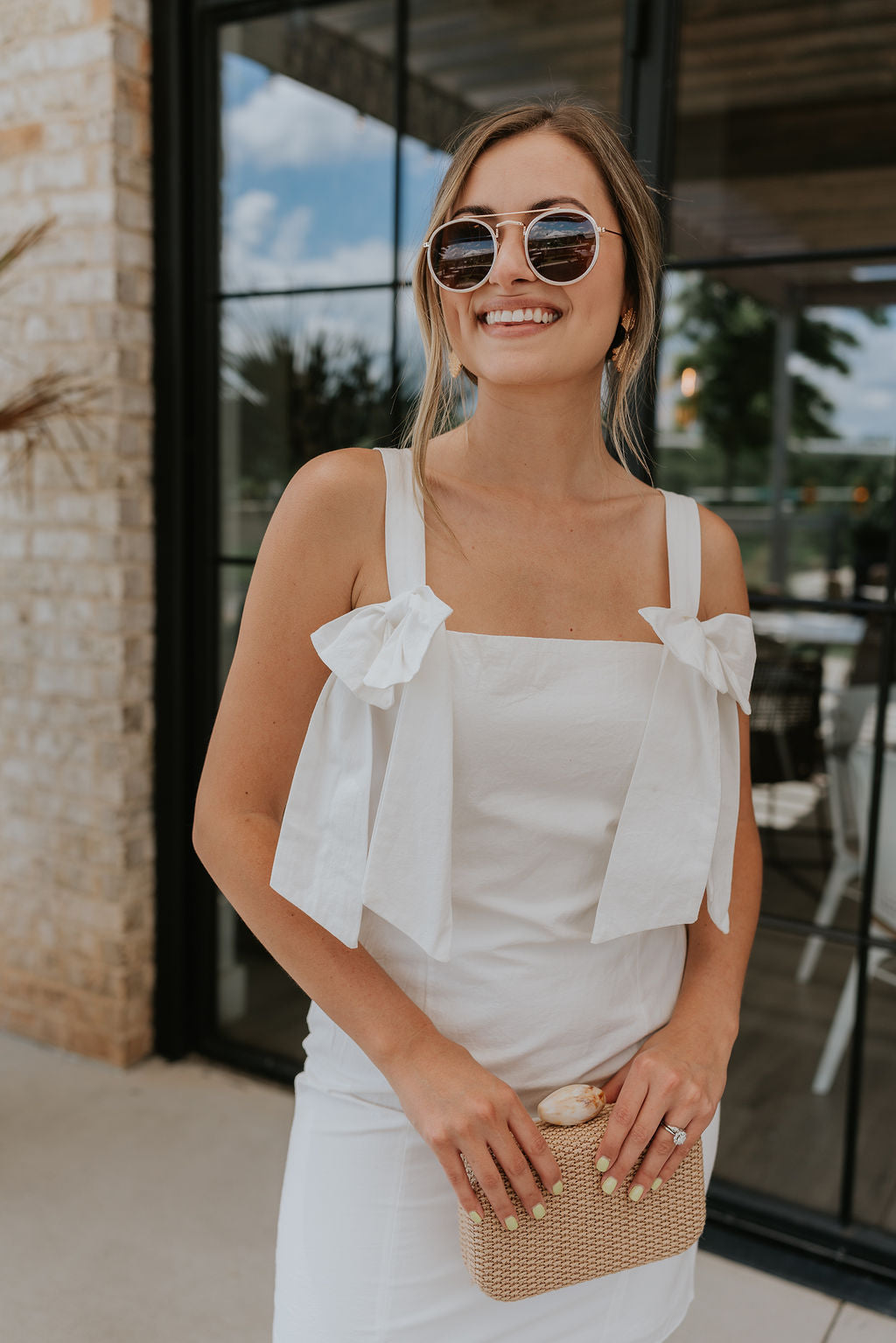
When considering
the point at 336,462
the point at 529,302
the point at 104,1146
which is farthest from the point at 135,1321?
the point at 529,302

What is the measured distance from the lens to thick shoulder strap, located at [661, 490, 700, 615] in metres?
1.11

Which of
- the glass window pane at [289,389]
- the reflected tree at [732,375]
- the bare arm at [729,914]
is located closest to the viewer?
the bare arm at [729,914]

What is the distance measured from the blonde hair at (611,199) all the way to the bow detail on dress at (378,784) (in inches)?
6.2

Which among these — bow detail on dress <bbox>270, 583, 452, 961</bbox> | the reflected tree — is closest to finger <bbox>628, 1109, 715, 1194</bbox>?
bow detail on dress <bbox>270, 583, 452, 961</bbox>

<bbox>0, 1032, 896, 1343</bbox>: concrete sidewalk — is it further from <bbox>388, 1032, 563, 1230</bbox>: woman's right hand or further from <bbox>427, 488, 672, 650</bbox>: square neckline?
<bbox>427, 488, 672, 650</bbox>: square neckline

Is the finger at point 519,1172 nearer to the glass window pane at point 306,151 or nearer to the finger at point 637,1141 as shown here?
the finger at point 637,1141

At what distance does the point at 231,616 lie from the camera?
285 centimetres

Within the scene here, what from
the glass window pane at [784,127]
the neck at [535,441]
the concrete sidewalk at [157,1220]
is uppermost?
the glass window pane at [784,127]

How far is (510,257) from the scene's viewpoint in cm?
98

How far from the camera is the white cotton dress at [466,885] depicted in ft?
3.13

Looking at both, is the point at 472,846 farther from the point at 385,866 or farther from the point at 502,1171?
the point at 502,1171

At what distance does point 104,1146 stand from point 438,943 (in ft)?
6.36

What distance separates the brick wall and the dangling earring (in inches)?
67.9

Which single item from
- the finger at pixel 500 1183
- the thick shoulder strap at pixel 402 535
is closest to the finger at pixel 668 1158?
the finger at pixel 500 1183
